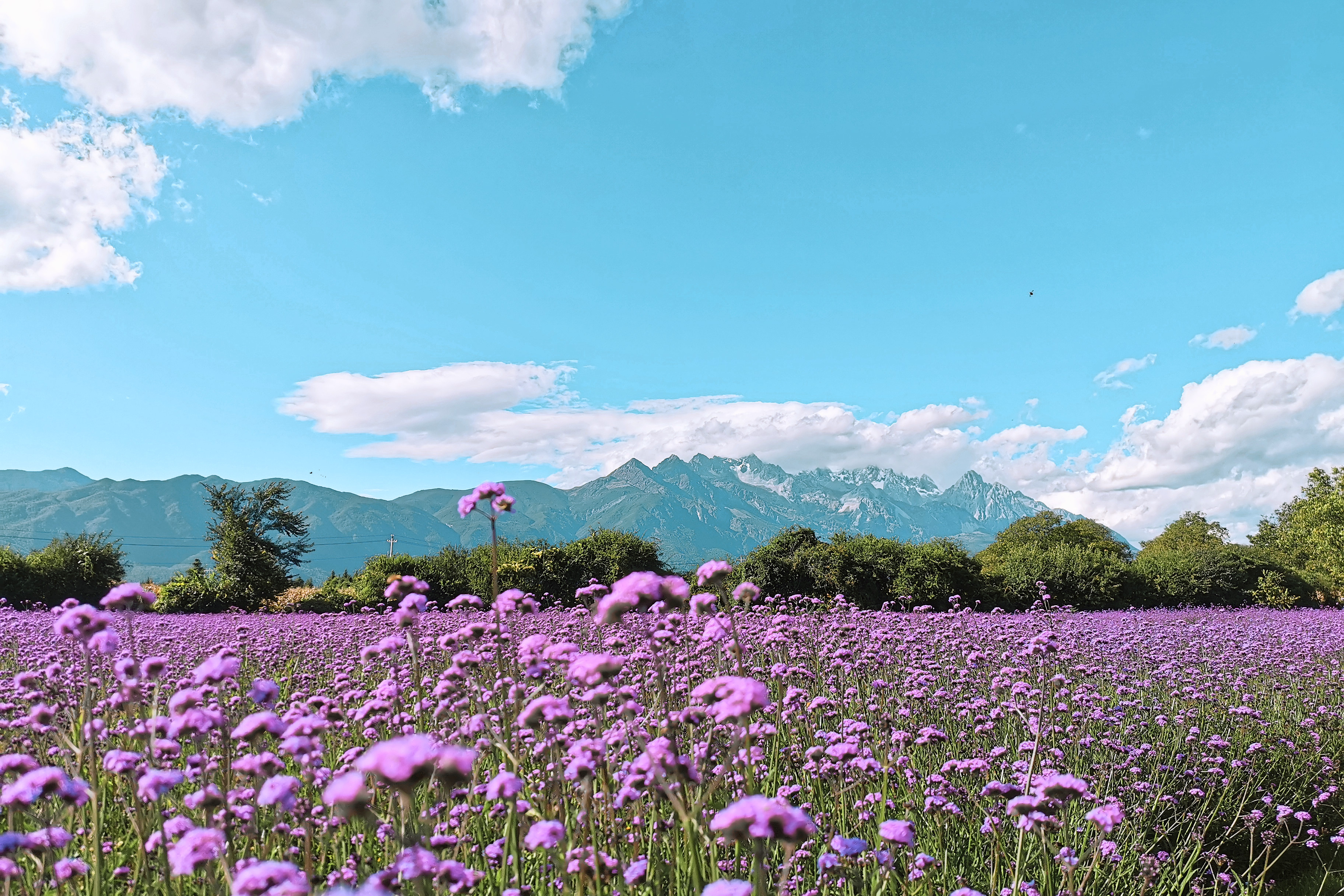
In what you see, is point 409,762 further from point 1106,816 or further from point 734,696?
point 1106,816

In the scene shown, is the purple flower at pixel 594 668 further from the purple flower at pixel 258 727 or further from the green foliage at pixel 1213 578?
the green foliage at pixel 1213 578

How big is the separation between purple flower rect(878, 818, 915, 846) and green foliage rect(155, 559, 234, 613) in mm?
26956

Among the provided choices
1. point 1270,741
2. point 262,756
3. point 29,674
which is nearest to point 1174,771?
point 1270,741

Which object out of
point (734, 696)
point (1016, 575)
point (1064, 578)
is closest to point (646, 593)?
point (734, 696)

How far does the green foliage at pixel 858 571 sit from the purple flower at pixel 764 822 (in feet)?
68.6

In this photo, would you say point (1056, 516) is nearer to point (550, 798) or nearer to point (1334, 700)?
point (1334, 700)

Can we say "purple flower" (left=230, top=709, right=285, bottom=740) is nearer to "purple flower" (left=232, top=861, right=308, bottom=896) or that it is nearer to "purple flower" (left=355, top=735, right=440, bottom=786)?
"purple flower" (left=232, top=861, right=308, bottom=896)

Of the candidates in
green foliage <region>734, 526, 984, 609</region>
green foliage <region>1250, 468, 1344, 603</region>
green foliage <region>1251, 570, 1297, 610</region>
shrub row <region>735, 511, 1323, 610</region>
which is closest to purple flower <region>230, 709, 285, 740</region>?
shrub row <region>735, 511, 1323, 610</region>

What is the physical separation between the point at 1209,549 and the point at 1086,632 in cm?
2468

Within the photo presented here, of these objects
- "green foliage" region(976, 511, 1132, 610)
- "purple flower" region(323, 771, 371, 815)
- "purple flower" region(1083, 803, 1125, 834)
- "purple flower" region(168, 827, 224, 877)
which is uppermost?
"purple flower" region(323, 771, 371, 815)

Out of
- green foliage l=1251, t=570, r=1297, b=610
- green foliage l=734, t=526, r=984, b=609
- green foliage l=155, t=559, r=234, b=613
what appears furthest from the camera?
green foliage l=1251, t=570, r=1297, b=610

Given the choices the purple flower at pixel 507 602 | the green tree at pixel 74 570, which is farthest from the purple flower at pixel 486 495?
the green tree at pixel 74 570

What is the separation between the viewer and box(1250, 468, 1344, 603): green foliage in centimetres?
3594

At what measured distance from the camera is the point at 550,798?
3256mm
